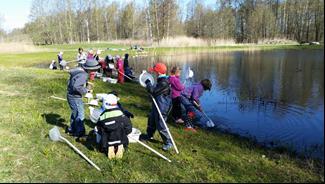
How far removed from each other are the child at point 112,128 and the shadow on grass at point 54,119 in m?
2.69

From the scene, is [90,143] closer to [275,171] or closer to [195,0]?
[275,171]

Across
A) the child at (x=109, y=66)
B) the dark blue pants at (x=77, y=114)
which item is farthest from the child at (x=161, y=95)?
the child at (x=109, y=66)

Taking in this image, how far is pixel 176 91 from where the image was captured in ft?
33.3

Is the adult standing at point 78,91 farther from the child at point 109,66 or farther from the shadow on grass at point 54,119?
the child at point 109,66

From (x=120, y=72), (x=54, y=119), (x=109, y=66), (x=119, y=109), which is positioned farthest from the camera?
(x=109, y=66)

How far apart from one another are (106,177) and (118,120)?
3.84 feet

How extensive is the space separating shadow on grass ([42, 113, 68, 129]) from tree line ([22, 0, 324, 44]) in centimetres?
5274

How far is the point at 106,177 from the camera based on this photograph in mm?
6121

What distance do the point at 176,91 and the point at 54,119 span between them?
362 centimetres

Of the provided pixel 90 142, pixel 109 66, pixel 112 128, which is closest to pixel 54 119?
pixel 90 142

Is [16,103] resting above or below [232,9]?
below

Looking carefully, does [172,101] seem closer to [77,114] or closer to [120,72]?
[77,114]

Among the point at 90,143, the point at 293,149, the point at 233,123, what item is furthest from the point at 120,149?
the point at 233,123

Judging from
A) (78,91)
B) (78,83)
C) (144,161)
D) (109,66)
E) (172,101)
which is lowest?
(144,161)
